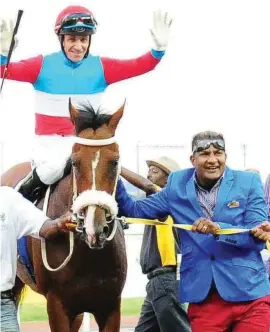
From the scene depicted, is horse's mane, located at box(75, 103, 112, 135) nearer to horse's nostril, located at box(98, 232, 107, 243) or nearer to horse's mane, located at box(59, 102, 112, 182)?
horse's mane, located at box(59, 102, 112, 182)

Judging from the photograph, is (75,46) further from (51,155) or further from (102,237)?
(102,237)

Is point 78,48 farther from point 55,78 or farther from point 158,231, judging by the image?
point 158,231

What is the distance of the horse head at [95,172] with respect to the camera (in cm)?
480

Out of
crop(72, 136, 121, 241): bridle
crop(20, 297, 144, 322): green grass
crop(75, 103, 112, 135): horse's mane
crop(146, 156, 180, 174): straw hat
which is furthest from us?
crop(20, 297, 144, 322): green grass

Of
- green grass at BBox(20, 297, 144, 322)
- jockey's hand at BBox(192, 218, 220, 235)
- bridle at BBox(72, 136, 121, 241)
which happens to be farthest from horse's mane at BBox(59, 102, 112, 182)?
green grass at BBox(20, 297, 144, 322)

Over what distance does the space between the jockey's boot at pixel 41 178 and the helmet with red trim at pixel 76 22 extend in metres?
0.94

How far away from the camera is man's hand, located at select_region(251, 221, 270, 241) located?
4.81m

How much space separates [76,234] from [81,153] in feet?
1.73

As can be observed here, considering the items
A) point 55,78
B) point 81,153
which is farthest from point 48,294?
point 55,78

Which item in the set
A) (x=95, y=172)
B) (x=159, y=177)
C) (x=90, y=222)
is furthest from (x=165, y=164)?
(x=90, y=222)

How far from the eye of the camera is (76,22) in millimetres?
5762

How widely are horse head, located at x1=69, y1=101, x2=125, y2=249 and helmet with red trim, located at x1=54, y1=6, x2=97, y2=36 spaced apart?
0.72 metres

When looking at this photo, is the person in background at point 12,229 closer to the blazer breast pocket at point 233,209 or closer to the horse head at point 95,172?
the horse head at point 95,172

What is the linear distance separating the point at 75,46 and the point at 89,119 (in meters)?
0.82
